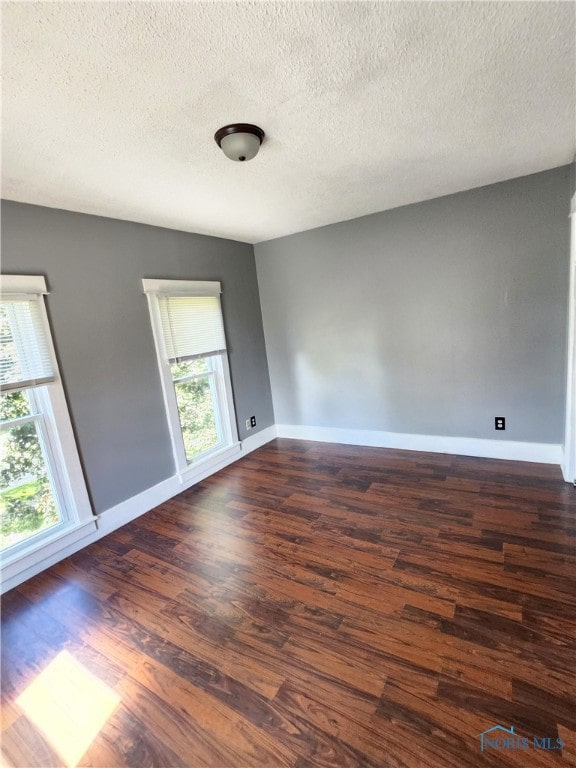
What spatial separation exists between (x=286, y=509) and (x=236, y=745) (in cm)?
158

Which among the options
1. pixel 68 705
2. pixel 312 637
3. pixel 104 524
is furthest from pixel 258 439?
pixel 68 705

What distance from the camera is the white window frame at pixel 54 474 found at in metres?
2.22

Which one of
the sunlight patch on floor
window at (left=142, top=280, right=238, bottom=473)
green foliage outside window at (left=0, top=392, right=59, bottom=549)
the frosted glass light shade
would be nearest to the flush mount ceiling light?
the frosted glass light shade

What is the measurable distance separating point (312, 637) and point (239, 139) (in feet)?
7.78

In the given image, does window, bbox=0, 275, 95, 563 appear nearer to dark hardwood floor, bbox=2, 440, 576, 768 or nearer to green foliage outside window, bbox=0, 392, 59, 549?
green foliage outside window, bbox=0, 392, 59, 549

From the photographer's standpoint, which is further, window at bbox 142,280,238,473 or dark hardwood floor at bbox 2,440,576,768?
window at bbox 142,280,238,473

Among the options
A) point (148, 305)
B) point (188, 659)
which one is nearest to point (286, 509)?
point (188, 659)

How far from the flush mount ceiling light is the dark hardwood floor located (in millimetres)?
2298

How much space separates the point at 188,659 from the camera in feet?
5.27

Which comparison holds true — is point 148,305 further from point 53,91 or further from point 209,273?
point 53,91

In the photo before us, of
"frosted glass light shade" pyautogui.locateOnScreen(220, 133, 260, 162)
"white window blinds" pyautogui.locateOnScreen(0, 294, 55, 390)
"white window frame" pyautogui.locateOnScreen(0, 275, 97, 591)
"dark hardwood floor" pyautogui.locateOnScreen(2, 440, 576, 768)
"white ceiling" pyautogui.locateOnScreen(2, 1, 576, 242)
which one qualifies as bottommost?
"dark hardwood floor" pyautogui.locateOnScreen(2, 440, 576, 768)

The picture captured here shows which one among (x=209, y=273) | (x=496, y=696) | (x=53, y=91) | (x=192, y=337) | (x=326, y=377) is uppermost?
(x=53, y=91)

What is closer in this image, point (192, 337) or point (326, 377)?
point (192, 337)

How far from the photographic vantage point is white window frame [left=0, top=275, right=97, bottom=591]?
222cm
